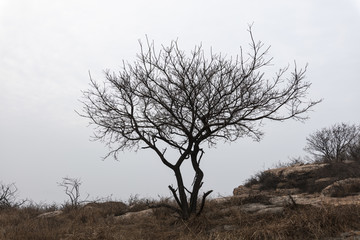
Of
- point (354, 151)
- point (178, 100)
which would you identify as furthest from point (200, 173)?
point (354, 151)

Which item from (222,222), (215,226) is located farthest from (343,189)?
(215,226)

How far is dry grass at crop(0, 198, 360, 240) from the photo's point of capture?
491cm

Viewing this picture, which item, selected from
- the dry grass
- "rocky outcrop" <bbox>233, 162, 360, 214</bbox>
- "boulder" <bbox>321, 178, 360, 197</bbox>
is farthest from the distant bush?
the dry grass

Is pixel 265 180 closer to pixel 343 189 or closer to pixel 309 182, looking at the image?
pixel 309 182

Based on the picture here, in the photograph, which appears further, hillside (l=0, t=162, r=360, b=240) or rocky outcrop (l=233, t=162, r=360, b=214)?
rocky outcrop (l=233, t=162, r=360, b=214)

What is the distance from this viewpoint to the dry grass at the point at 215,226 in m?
4.91

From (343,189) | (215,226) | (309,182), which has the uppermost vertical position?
(309,182)

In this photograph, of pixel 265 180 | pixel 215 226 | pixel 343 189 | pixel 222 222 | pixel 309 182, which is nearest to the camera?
pixel 215 226

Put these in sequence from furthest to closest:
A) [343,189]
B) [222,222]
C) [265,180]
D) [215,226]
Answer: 1. [265,180]
2. [343,189]
3. [222,222]
4. [215,226]

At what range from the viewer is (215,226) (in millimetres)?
6324

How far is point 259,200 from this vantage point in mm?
8508

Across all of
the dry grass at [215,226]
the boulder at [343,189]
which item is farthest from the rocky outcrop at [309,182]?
the dry grass at [215,226]

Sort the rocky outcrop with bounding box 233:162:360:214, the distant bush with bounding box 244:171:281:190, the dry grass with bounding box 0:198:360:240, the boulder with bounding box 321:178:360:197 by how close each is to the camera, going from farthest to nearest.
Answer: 1. the distant bush with bounding box 244:171:281:190
2. the rocky outcrop with bounding box 233:162:360:214
3. the boulder with bounding box 321:178:360:197
4. the dry grass with bounding box 0:198:360:240

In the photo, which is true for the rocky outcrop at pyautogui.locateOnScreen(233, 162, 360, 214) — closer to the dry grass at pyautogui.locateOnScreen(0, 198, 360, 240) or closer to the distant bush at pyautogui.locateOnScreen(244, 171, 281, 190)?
the distant bush at pyautogui.locateOnScreen(244, 171, 281, 190)
